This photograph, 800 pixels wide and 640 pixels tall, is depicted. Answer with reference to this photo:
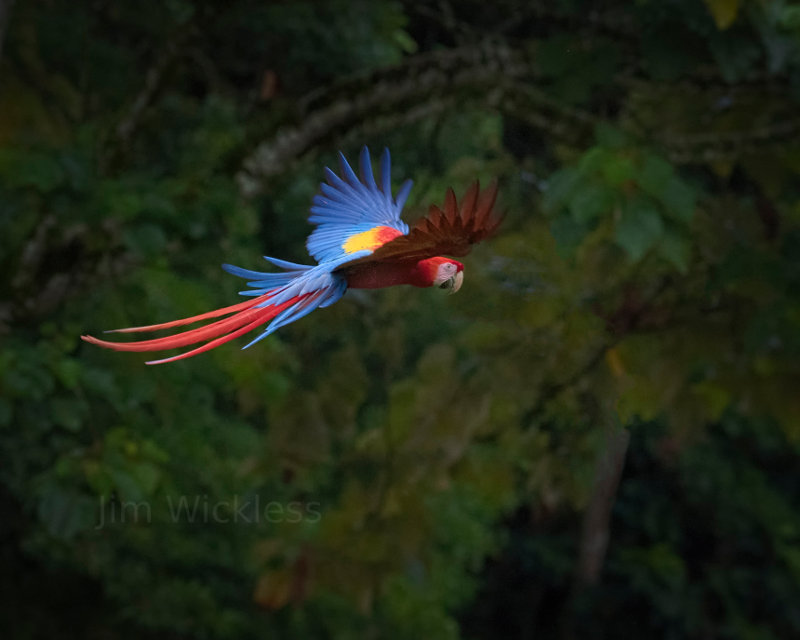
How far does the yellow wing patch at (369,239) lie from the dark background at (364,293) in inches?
54.5

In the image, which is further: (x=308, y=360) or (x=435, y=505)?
(x=435, y=505)

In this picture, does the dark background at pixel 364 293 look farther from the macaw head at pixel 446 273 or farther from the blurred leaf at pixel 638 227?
the macaw head at pixel 446 273

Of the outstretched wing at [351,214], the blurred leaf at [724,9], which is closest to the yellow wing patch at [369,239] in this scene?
the outstretched wing at [351,214]

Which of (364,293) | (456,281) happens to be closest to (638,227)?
(456,281)

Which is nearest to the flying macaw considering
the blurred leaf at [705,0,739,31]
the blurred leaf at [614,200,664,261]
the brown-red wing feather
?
the brown-red wing feather

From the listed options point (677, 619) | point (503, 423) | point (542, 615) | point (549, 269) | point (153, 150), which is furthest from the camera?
point (542, 615)

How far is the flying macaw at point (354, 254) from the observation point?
794 mm

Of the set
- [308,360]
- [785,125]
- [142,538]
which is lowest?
[142,538]

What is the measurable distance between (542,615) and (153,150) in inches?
174

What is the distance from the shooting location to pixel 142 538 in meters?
4.67

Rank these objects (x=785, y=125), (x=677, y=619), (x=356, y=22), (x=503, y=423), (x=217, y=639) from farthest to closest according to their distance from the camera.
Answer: (x=677, y=619), (x=217, y=639), (x=356, y=22), (x=503, y=423), (x=785, y=125)

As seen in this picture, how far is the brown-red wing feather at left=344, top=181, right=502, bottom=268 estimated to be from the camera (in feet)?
2.57

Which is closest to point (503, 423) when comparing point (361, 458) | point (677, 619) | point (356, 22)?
point (361, 458)

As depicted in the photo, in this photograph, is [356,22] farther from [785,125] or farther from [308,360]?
[785,125]
